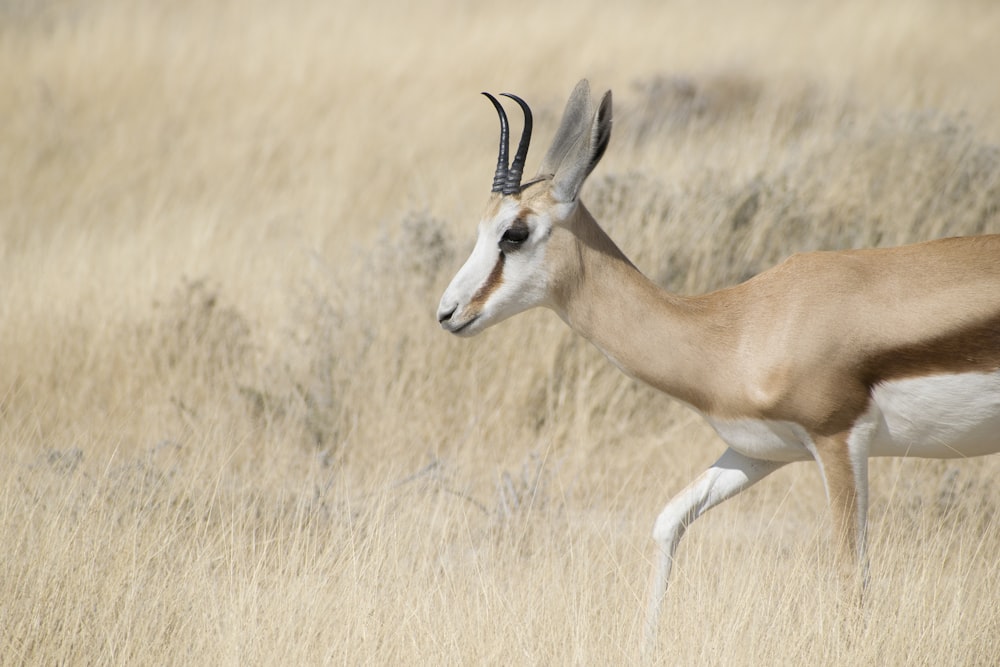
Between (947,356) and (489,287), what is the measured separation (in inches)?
64.1

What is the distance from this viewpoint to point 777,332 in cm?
409

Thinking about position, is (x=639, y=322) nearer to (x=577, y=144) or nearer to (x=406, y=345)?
(x=577, y=144)

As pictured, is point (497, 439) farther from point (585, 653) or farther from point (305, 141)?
point (305, 141)

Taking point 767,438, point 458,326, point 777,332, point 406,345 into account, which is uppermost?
point 777,332

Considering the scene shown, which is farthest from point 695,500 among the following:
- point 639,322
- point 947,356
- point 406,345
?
point 406,345

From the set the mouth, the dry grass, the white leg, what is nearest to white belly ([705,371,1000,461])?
the white leg

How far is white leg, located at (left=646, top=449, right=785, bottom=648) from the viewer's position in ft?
14.0

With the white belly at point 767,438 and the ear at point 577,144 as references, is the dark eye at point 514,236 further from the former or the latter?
the white belly at point 767,438

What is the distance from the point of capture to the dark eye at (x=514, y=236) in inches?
169

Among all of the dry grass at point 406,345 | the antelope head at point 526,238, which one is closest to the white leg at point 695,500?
the dry grass at point 406,345

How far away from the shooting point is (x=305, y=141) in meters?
11.7

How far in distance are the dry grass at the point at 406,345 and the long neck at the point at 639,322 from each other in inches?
29.8

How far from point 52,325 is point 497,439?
112 inches

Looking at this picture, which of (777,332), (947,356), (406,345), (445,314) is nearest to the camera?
(947,356)
